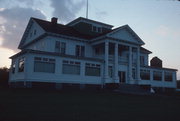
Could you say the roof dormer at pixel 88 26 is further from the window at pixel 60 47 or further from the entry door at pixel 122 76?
the entry door at pixel 122 76

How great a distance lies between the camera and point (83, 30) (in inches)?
1351

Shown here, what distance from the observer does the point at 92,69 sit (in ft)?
92.0

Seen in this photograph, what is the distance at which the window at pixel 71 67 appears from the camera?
83.4ft

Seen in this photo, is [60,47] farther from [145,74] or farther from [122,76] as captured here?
[145,74]

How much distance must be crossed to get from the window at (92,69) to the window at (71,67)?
1.44 m

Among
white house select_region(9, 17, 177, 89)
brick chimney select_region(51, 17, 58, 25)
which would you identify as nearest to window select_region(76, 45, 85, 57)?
white house select_region(9, 17, 177, 89)

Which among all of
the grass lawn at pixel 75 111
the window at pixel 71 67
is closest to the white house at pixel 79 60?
the window at pixel 71 67

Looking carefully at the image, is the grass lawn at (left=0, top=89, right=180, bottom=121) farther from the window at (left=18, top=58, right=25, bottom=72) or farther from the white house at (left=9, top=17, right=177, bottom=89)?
the window at (left=18, top=58, right=25, bottom=72)

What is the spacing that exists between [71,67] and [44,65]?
366cm

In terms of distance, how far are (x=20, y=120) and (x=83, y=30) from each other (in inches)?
1109

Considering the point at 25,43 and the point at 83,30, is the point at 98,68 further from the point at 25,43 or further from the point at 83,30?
the point at 25,43

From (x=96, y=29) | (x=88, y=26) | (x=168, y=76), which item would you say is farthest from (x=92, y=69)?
(x=168, y=76)

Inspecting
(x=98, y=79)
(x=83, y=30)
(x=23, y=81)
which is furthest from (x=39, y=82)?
(x=83, y=30)

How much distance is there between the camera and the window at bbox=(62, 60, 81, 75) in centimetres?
2541
